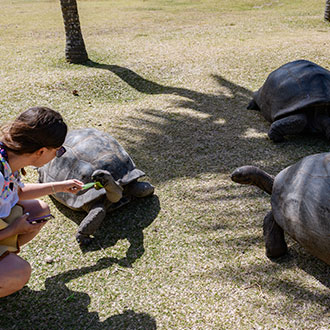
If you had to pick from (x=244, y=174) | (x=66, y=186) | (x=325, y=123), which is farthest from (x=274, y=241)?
(x=325, y=123)

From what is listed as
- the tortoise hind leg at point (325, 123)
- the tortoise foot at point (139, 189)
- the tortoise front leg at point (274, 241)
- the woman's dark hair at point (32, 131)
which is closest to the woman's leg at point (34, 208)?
the woman's dark hair at point (32, 131)

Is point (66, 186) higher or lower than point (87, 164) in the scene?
higher

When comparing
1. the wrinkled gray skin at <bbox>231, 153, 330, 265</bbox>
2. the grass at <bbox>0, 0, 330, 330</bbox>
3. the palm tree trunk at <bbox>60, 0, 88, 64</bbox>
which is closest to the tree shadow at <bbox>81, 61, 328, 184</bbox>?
the grass at <bbox>0, 0, 330, 330</bbox>

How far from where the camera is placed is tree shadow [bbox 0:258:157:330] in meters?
2.23

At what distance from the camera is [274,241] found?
263cm

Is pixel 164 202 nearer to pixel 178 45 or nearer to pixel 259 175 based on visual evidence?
pixel 259 175

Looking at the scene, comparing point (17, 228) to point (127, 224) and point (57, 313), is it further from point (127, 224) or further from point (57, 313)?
point (127, 224)

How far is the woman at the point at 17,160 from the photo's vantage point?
2.02 m

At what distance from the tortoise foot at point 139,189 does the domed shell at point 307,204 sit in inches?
46.5

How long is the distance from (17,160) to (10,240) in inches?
20.3

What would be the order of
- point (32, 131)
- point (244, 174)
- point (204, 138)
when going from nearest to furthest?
1. point (32, 131)
2. point (244, 174)
3. point (204, 138)

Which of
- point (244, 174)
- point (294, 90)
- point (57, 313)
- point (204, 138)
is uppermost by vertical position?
point (294, 90)

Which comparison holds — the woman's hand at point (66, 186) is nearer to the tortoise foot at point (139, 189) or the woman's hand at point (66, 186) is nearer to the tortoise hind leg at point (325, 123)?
the tortoise foot at point (139, 189)

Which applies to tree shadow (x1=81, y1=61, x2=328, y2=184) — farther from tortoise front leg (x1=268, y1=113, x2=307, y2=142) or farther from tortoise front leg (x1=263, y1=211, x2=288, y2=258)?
tortoise front leg (x1=263, y1=211, x2=288, y2=258)
